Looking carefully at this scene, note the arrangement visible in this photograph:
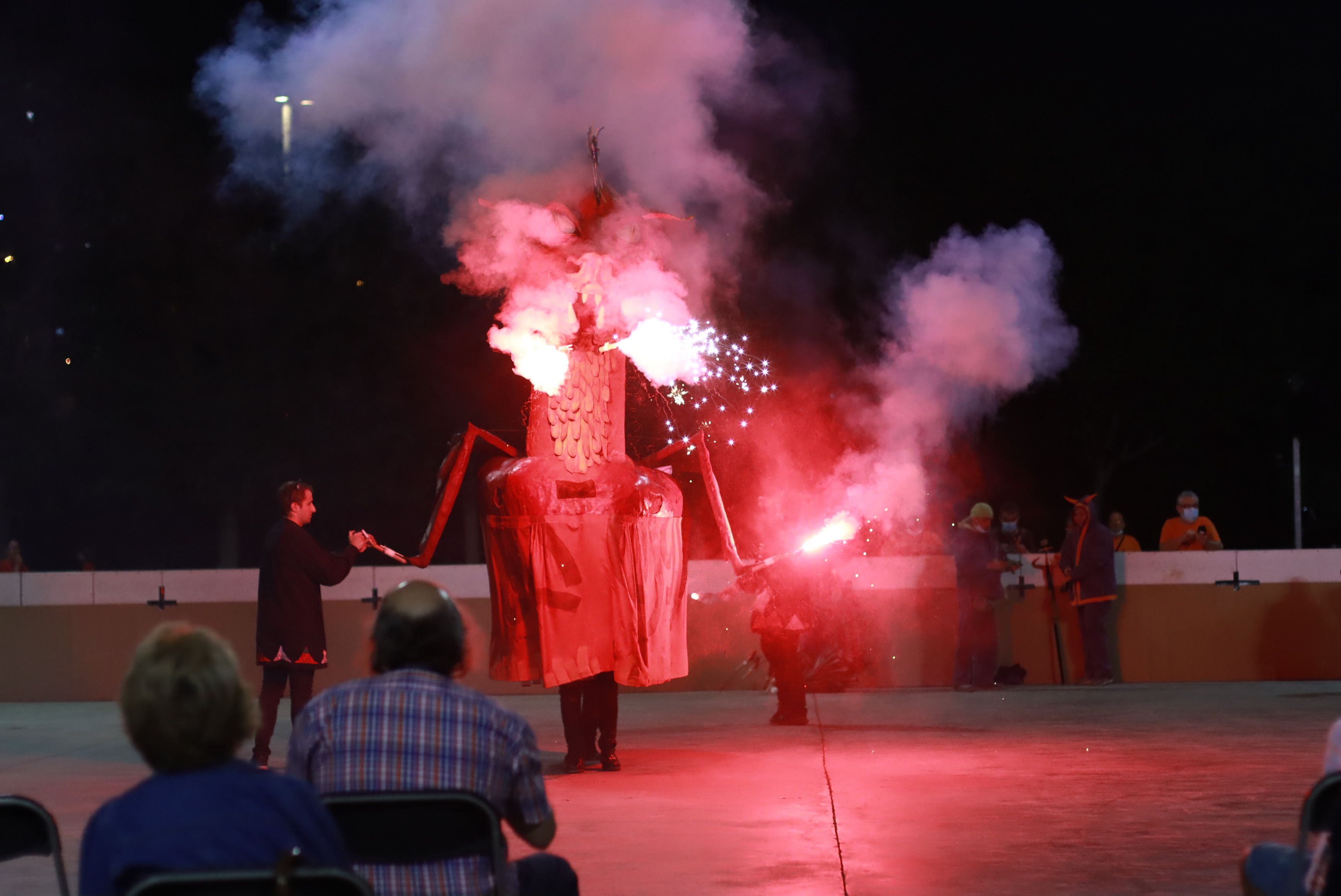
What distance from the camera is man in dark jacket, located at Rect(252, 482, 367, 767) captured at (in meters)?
9.79

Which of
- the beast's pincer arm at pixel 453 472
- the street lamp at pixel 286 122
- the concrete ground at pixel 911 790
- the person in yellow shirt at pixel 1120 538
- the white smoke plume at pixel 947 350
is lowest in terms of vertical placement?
the concrete ground at pixel 911 790

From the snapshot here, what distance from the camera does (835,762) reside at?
9.52 metres

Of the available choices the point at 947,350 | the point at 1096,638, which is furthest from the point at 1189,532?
the point at 947,350

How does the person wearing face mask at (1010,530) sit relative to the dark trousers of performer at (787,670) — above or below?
above

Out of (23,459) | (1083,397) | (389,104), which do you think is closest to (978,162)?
(1083,397)

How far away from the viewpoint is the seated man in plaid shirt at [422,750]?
3.72 meters

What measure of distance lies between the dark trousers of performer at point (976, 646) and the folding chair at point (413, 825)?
11260 mm

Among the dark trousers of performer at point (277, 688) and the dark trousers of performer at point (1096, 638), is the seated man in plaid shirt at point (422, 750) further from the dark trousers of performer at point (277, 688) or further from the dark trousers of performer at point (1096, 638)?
the dark trousers of performer at point (1096, 638)

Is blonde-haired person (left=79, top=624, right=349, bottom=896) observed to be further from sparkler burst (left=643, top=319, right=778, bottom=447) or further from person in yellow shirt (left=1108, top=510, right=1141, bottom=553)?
person in yellow shirt (left=1108, top=510, right=1141, bottom=553)

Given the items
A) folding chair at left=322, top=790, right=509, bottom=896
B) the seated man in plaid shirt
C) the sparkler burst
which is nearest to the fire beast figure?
the sparkler burst

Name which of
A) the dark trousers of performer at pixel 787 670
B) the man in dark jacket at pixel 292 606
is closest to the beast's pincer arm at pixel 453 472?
the man in dark jacket at pixel 292 606

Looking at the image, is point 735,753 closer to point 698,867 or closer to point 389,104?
point 698,867

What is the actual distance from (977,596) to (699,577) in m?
2.60

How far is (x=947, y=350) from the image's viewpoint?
543 inches
